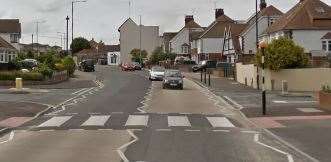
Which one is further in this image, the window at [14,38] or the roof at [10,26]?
the window at [14,38]

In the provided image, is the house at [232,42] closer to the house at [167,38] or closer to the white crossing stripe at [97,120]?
the house at [167,38]

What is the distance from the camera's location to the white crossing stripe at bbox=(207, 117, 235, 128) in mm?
27484

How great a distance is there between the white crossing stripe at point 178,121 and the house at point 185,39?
106 metres

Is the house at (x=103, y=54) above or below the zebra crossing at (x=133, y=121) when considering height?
above

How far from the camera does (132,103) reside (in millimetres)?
39031

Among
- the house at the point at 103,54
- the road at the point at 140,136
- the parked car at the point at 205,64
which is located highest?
the house at the point at 103,54

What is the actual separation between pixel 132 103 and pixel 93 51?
502ft

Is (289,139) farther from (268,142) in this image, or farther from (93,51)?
(93,51)

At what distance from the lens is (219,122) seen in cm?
2862

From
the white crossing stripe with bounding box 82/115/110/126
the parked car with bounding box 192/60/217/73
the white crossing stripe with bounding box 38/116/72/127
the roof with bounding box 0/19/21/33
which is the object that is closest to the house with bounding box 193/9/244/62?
the parked car with bounding box 192/60/217/73

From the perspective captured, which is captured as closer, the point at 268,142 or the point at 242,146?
the point at 242,146

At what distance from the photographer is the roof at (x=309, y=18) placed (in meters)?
71.6

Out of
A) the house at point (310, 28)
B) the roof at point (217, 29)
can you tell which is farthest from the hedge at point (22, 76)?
the roof at point (217, 29)

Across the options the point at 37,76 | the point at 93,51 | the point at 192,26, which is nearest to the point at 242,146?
the point at 37,76
